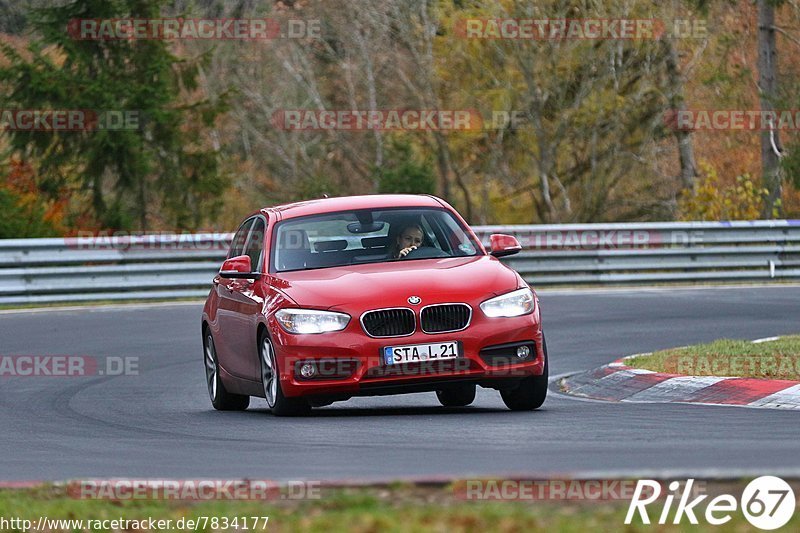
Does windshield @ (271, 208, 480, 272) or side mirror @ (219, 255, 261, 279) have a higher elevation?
windshield @ (271, 208, 480, 272)

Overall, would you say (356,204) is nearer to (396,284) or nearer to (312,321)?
(396,284)

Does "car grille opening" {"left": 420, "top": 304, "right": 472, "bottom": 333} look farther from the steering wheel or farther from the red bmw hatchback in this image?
the steering wheel

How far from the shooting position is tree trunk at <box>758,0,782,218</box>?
35.1m

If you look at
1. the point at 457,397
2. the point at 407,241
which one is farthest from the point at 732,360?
the point at 407,241

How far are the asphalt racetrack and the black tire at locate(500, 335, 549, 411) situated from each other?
0.11 metres

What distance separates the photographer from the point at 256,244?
12.9m

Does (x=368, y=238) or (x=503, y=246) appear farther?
(x=368, y=238)

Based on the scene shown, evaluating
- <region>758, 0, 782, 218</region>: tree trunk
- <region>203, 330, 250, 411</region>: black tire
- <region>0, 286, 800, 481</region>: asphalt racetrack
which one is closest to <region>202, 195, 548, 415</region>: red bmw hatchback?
<region>0, 286, 800, 481</region>: asphalt racetrack

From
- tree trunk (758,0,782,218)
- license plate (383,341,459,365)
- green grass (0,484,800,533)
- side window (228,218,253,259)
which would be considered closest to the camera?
green grass (0,484,800,533)

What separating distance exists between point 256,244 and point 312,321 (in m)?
2.08

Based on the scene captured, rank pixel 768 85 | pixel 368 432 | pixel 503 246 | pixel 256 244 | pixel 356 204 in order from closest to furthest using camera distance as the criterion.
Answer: pixel 368 432
pixel 503 246
pixel 356 204
pixel 256 244
pixel 768 85

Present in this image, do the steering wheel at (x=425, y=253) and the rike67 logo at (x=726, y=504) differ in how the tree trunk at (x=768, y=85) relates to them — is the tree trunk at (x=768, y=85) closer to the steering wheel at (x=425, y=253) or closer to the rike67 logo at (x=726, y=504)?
the steering wheel at (x=425, y=253)

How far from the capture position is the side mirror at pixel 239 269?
12055mm

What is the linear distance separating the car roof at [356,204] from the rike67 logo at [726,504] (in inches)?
243
